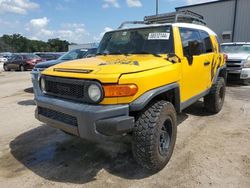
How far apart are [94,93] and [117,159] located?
1.31 meters

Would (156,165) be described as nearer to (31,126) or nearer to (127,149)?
(127,149)

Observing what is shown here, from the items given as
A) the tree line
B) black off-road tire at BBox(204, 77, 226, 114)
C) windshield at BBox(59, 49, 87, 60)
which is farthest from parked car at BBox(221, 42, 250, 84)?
the tree line

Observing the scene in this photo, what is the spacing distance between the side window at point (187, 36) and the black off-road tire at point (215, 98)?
133 centimetres

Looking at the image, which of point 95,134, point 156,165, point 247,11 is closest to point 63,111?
point 95,134

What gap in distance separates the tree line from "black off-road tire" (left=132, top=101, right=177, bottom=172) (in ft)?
278

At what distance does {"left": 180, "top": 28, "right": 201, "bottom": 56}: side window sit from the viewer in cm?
455

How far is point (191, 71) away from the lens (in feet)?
15.5

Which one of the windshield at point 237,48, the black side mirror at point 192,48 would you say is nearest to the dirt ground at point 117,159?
the black side mirror at point 192,48

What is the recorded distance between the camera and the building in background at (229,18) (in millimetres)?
21125

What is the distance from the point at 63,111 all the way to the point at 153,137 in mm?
1174

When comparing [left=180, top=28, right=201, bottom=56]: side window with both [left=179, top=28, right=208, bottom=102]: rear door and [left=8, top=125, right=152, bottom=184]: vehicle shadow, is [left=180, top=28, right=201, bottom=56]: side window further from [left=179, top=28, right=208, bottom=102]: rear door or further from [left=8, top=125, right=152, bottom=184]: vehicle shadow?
[left=8, top=125, right=152, bottom=184]: vehicle shadow

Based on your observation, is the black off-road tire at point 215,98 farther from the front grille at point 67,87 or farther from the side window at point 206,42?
the front grille at point 67,87

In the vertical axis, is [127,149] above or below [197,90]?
below

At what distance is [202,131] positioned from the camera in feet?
17.3
